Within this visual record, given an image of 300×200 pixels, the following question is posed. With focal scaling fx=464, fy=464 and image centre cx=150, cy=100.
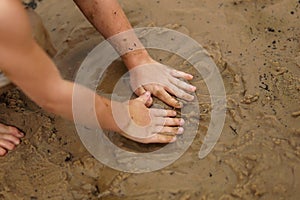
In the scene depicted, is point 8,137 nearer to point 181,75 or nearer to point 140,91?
point 140,91

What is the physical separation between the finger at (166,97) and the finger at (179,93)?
19mm

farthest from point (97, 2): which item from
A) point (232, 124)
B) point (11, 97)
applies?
point (232, 124)

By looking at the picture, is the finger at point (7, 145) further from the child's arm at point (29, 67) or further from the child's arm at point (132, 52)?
the child's arm at point (132, 52)

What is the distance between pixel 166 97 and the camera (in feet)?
5.85

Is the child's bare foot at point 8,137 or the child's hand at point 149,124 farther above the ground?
the child's bare foot at point 8,137

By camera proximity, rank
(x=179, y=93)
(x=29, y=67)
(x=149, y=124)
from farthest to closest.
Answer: (x=179, y=93) < (x=149, y=124) < (x=29, y=67)

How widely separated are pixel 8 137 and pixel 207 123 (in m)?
0.75

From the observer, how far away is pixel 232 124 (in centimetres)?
169

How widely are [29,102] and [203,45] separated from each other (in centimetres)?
76

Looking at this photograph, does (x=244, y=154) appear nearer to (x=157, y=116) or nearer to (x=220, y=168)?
(x=220, y=168)

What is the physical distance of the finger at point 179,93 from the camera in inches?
70.2

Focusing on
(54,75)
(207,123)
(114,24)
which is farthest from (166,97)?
(54,75)

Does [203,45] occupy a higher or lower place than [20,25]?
lower

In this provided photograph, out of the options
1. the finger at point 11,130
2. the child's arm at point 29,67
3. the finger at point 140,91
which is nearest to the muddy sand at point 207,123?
the finger at point 11,130
